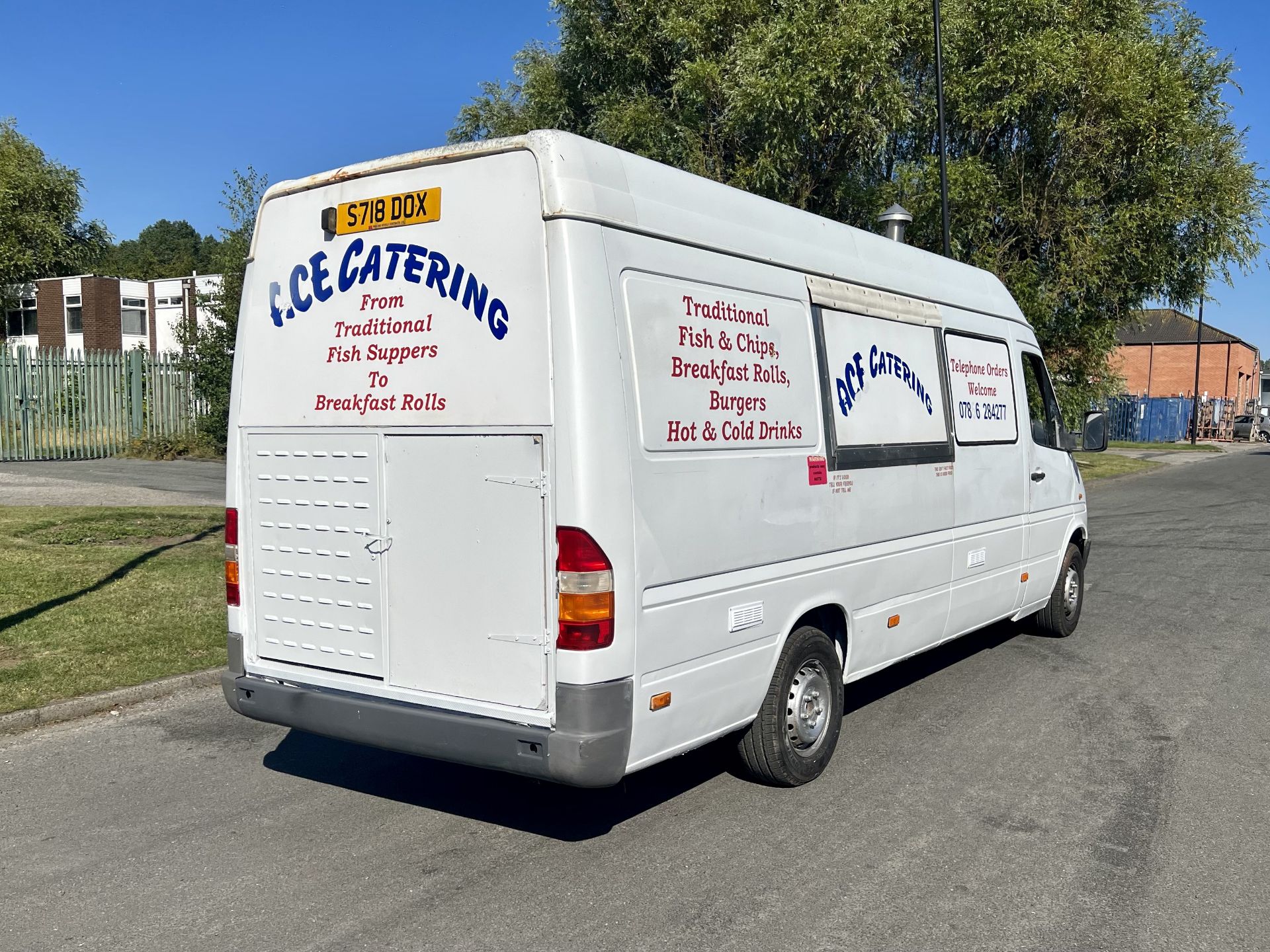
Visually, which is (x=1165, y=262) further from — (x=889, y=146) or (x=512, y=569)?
(x=512, y=569)

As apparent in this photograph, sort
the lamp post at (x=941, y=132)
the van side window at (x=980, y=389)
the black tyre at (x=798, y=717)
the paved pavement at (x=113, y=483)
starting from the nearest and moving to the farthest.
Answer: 1. the black tyre at (x=798, y=717)
2. the van side window at (x=980, y=389)
3. the paved pavement at (x=113, y=483)
4. the lamp post at (x=941, y=132)

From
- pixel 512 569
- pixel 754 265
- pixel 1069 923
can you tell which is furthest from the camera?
pixel 754 265

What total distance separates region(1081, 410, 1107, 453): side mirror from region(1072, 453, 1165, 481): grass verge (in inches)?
710

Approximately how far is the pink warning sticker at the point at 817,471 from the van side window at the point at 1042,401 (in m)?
3.42

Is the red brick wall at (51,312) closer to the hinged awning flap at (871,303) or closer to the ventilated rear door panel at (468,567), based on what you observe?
the hinged awning flap at (871,303)

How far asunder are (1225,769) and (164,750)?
5.50 metres

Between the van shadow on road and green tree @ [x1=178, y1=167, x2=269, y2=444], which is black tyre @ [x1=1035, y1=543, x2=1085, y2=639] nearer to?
the van shadow on road

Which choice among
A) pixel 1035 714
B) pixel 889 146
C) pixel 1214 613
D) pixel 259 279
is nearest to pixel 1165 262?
pixel 889 146

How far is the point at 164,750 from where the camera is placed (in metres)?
5.89

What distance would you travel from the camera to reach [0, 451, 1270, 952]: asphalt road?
3891mm

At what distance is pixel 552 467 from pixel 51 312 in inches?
1734

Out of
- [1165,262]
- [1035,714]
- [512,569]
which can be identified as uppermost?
[1165,262]

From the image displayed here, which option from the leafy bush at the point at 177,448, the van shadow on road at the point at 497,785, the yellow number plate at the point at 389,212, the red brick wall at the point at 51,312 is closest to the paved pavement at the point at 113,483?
the leafy bush at the point at 177,448

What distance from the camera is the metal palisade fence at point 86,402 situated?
2228 cm
